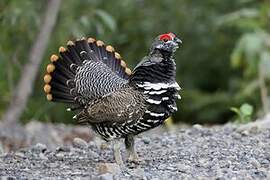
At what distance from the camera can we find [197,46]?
13.6 m

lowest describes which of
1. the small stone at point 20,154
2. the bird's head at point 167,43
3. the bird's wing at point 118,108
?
the small stone at point 20,154

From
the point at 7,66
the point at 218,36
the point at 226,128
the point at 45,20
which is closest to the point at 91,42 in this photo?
the point at 226,128

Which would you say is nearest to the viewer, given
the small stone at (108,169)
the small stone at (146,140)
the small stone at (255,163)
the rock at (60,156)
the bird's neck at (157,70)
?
the small stone at (108,169)

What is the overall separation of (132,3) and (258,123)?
16.6 feet

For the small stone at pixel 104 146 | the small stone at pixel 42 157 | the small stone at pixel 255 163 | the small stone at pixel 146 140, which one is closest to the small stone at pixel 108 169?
the small stone at pixel 255 163

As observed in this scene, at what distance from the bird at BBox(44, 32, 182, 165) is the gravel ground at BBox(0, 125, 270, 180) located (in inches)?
12.1

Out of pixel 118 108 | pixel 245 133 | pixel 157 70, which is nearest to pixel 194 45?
pixel 245 133

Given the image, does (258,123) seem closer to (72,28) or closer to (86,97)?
(86,97)

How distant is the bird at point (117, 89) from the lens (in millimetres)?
6480

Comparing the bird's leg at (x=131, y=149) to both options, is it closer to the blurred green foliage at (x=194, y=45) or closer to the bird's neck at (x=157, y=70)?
the bird's neck at (x=157, y=70)

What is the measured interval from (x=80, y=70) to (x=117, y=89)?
1.86 feet

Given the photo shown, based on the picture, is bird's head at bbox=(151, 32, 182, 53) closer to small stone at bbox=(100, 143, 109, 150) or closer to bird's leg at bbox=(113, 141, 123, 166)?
bird's leg at bbox=(113, 141, 123, 166)

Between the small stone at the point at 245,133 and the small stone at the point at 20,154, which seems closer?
the small stone at the point at 20,154

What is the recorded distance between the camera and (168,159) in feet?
22.1
